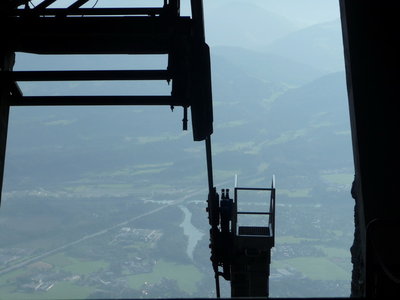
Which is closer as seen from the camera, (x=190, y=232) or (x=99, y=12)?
(x=99, y=12)

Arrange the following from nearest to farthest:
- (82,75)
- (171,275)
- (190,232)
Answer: (82,75), (171,275), (190,232)

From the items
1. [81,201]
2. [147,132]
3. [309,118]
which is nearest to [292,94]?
[309,118]

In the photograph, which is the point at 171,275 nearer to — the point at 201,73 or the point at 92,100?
the point at 201,73

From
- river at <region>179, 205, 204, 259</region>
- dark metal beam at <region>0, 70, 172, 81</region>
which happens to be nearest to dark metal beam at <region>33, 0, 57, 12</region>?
dark metal beam at <region>0, 70, 172, 81</region>

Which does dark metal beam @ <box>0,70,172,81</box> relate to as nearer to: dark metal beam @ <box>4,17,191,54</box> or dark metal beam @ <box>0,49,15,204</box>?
dark metal beam @ <box>0,49,15,204</box>

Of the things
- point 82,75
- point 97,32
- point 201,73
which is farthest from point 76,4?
point 201,73

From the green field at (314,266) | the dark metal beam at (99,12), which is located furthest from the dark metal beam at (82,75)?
the green field at (314,266)
